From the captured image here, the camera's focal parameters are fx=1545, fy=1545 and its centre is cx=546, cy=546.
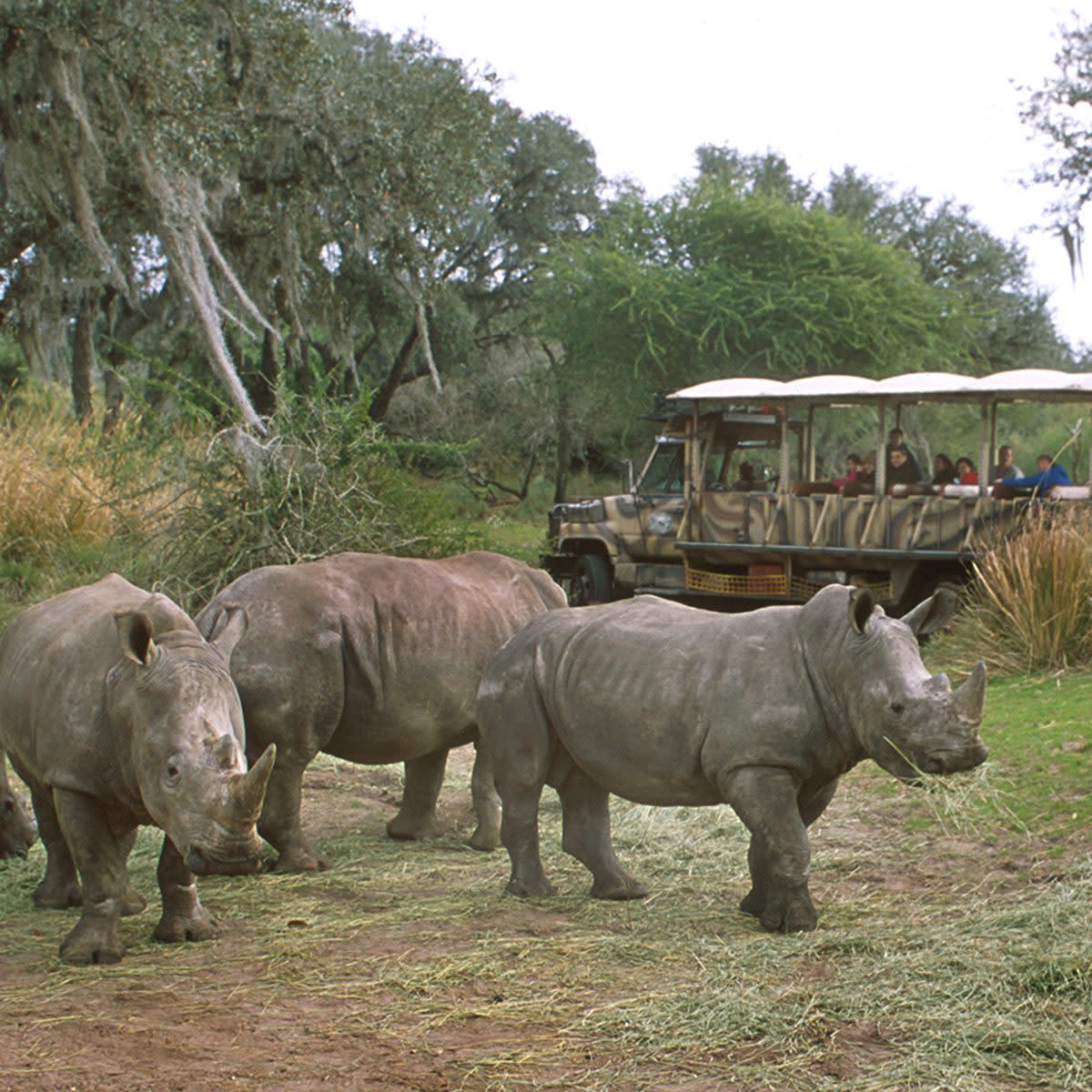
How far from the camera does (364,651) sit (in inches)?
269

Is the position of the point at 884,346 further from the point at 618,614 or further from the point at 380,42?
the point at 618,614

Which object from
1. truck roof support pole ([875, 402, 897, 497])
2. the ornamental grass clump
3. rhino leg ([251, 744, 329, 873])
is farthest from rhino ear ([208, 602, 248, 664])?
truck roof support pole ([875, 402, 897, 497])

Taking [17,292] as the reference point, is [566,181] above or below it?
above

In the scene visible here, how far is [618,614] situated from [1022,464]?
1192 inches

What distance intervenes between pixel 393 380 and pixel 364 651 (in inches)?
1036

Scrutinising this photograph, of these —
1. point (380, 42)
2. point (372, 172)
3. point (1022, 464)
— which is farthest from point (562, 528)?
point (1022, 464)

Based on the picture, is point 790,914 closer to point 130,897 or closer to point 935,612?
point 935,612

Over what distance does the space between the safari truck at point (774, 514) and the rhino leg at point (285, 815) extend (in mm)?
7665

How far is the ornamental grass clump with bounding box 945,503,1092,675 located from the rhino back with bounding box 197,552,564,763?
490cm

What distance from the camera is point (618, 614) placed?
6.27m

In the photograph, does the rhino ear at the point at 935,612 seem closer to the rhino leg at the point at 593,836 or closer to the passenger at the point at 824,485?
the rhino leg at the point at 593,836

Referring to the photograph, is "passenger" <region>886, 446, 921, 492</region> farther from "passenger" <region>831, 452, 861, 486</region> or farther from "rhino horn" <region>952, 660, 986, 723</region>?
"rhino horn" <region>952, 660, 986, 723</region>

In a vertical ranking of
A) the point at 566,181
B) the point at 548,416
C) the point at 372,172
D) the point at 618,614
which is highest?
the point at 566,181

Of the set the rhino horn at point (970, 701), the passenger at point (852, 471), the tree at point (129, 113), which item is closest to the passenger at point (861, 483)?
the passenger at point (852, 471)
